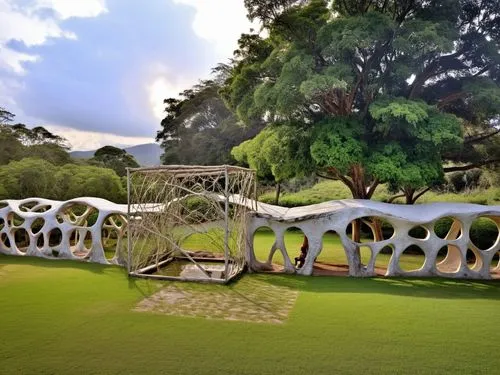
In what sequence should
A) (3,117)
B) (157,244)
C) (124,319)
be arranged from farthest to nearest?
1. (3,117)
2. (157,244)
3. (124,319)

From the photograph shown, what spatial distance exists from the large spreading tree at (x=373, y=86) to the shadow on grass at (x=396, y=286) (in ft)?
9.81

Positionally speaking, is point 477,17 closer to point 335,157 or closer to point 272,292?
point 335,157

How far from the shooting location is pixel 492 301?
9625 mm

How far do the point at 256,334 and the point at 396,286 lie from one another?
206 inches

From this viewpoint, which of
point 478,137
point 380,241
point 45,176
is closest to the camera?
point 380,241

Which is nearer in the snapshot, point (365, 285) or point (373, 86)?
point (365, 285)

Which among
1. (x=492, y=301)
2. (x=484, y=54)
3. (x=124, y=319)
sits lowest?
(x=124, y=319)

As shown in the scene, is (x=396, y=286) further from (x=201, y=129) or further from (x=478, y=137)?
(x=201, y=129)

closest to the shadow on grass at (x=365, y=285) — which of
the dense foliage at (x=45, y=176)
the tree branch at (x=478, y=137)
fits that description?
the tree branch at (x=478, y=137)

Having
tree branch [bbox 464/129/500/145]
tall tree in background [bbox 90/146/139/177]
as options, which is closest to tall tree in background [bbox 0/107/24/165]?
tall tree in background [bbox 90/146/139/177]

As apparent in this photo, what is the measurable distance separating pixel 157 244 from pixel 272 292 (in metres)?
4.58

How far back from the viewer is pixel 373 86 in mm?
13547

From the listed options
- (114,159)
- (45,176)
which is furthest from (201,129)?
(45,176)

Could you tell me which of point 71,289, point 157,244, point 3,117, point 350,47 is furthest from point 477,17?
point 3,117
